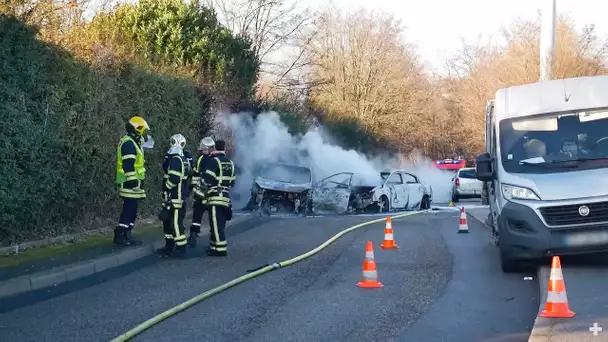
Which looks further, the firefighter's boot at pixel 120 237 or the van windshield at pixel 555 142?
the firefighter's boot at pixel 120 237

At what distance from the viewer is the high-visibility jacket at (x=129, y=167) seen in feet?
42.8

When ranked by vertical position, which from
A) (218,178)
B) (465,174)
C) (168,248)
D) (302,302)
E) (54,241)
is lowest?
(302,302)

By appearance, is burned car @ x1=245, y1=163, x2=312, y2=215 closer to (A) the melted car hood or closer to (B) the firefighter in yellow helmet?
(A) the melted car hood

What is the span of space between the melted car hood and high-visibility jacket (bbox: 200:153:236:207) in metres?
9.58

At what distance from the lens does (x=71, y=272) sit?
11078mm

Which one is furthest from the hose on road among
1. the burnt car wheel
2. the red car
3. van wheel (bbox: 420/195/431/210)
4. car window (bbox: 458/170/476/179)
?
the red car

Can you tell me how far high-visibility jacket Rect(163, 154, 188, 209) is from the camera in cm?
1316

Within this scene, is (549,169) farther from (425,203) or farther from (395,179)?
(425,203)

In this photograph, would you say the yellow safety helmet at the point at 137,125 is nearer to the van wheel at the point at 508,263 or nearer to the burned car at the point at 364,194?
the van wheel at the point at 508,263

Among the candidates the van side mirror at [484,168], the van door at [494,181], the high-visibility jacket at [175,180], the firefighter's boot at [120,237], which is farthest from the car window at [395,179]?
the van side mirror at [484,168]

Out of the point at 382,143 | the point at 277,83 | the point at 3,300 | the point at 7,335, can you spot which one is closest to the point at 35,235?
the point at 3,300

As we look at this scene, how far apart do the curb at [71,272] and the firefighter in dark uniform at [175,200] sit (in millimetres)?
533

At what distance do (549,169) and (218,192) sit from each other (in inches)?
201

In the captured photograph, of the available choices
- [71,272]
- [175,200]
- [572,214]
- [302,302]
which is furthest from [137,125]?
[572,214]
